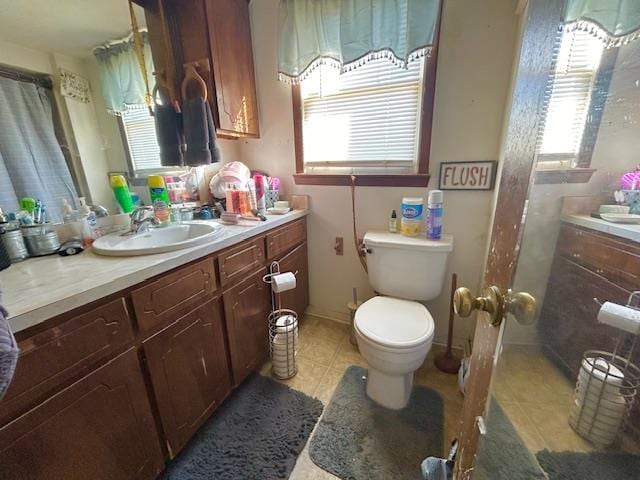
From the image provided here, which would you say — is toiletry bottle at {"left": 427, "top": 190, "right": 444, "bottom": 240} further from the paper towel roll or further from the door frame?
the paper towel roll

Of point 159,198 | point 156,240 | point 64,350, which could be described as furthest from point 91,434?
point 159,198

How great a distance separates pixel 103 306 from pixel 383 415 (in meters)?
1.24

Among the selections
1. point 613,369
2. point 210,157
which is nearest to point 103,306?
point 210,157

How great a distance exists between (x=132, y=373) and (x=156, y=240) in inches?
24.0

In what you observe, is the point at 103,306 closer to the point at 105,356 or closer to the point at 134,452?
the point at 105,356

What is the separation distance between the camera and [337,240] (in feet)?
6.04

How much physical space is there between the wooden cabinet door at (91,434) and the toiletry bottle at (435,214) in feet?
4.63

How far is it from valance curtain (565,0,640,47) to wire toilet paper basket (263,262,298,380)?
1.33 m

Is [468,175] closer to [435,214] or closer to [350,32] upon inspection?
[435,214]

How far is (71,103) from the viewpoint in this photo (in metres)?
1.09

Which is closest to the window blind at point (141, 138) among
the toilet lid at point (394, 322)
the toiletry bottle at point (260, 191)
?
the toiletry bottle at point (260, 191)

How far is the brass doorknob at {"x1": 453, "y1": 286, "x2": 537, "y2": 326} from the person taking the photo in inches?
17.1

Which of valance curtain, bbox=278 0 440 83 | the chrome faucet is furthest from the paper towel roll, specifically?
the chrome faucet

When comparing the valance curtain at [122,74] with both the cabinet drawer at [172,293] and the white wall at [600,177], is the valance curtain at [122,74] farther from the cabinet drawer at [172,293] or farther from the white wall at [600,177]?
the white wall at [600,177]
